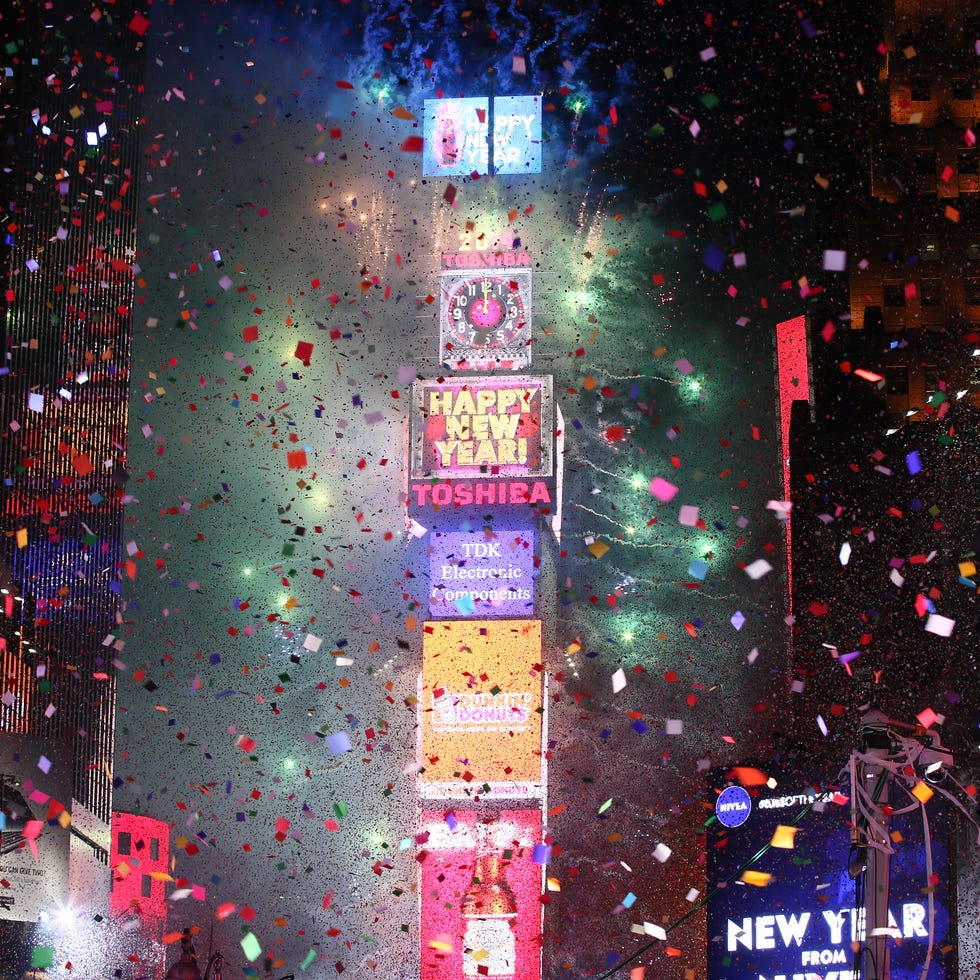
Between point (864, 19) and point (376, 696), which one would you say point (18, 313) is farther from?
point (864, 19)

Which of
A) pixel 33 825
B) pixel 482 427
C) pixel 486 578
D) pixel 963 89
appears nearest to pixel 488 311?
pixel 482 427

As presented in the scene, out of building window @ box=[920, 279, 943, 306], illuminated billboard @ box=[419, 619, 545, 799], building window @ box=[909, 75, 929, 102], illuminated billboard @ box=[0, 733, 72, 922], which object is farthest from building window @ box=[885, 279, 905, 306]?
illuminated billboard @ box=[0, 733, 72, 922]

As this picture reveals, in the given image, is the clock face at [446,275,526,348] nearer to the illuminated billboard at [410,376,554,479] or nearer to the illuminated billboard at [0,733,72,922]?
the illuminated billboard at [410,376,554,479]

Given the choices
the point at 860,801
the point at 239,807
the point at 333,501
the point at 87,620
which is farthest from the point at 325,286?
the point at 860,801

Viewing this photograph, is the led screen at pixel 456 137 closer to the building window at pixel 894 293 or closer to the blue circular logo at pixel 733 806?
the building window at pixel 894 293

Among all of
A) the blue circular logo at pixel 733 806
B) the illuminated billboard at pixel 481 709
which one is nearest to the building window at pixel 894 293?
the illuminated billboard at pixel 481 709

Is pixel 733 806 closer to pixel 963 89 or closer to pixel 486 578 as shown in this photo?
pixel 486 578
